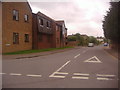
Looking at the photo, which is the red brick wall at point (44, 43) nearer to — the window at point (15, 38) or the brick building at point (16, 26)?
the brick building at point (16, 26)

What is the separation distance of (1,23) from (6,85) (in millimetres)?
16702

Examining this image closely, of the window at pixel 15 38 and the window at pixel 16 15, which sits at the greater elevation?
the window at pixel 16 15

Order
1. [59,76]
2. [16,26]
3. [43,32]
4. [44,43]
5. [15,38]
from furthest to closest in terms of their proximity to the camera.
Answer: [44,43] < [43,32] < [15,38] < [16,26] < [59,76]

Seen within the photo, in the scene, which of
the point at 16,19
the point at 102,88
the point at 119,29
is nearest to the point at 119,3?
the point at 119,29

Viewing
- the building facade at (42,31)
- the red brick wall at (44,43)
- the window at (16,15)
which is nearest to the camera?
the window at (16,15)

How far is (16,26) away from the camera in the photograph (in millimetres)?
24656

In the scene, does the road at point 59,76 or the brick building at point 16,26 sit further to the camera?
the brick building at point 16,26

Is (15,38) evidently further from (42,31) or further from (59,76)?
(59,76)

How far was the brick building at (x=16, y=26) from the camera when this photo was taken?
22141mm

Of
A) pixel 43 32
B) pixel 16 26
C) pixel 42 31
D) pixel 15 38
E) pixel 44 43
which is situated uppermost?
pixel 16 26

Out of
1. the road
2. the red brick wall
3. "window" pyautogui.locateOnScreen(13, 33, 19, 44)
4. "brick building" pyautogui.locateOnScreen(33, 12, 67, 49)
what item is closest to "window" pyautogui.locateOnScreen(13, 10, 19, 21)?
"window" pyautogui.locateOnScreen(13, 33, 19, 44)

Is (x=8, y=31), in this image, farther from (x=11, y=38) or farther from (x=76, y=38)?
(x=76, y=38)

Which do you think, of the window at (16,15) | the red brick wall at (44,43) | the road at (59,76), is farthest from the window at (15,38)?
the road at (59,76)

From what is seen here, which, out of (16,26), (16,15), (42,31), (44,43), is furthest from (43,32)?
(16,26)
